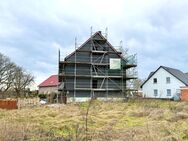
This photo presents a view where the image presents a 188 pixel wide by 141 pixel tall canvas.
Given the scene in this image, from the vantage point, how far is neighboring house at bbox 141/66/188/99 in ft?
194

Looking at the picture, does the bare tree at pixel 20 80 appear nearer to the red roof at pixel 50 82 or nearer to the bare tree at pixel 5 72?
the bare tree at pixel 5 72

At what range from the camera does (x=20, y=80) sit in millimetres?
64125

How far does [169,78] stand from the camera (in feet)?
199

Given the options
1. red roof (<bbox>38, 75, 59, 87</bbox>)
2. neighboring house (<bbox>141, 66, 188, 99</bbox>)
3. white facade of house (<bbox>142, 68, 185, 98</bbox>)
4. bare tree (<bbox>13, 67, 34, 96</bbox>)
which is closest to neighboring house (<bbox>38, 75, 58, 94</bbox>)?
red roof (<bbox>38, 75, 59, 87</bbox>)

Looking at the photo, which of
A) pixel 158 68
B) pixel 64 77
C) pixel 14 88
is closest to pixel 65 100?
pixel 64 77

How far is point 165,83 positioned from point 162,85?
69 cm

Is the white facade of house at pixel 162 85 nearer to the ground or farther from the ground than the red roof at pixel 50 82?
nearer to the ground

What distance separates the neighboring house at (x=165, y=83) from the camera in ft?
194

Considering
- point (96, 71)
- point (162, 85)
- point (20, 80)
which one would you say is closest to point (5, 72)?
point (20, 80)

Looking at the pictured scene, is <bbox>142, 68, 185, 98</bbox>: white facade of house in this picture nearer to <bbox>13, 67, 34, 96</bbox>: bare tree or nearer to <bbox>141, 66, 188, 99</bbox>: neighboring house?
<bbox>141, 66, 188, 99</bbox>: neighboring house

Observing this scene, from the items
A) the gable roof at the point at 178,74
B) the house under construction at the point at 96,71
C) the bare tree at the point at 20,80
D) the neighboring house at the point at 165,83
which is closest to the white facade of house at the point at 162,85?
the neighboring house at the point at 165,83

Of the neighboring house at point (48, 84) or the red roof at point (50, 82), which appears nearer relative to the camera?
the neighboring house at point (48, 84)

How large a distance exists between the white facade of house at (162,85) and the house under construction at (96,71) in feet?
32.0

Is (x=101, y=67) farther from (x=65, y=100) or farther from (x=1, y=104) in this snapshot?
(x=1, y=104)
